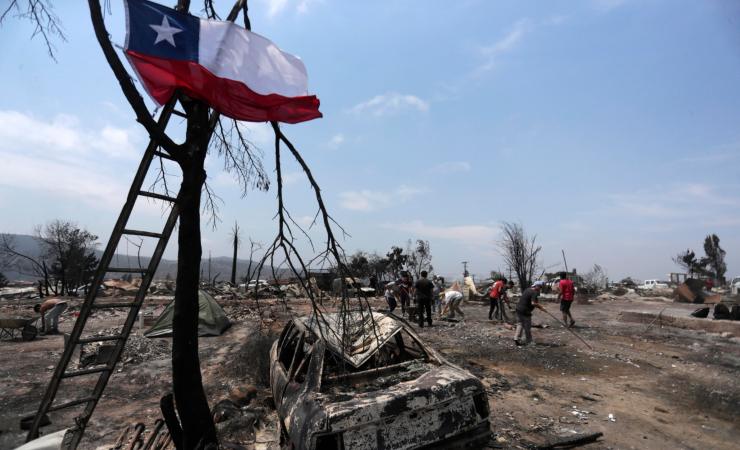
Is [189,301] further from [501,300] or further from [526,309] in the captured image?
[501,300]

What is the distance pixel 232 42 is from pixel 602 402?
261 inches

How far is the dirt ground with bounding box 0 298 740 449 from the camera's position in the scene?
15.9 feet

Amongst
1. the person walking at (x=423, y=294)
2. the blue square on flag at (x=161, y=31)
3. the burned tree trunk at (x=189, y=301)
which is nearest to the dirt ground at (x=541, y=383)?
the burned tree trunk at (x=189, y=301)

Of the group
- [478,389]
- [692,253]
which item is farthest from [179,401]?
[692,253]

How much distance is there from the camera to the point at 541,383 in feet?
22.2

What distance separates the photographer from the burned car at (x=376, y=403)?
3.20m

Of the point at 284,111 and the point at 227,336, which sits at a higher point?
the point at 284,111

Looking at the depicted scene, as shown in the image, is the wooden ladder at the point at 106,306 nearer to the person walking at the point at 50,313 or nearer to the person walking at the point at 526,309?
the person walking at the point at 526,309

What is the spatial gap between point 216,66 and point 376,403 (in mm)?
3267

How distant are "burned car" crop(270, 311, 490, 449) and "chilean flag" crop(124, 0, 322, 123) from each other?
2.14 m

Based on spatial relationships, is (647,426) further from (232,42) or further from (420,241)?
(420,241)

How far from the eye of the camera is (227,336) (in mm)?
12273

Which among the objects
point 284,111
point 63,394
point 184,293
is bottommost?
point 63,394

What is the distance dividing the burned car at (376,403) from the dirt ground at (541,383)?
0.74 meters
